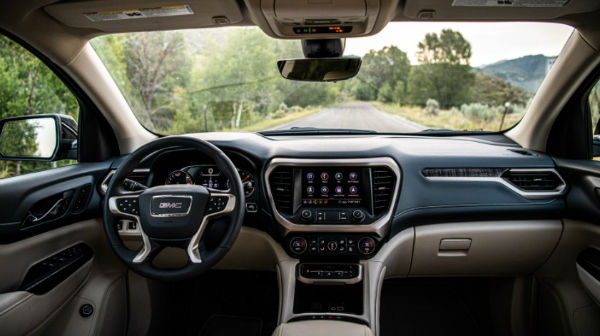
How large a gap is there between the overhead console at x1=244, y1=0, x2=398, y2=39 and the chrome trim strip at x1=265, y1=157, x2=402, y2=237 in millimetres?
778

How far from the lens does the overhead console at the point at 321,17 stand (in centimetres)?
211

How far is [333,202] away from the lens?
103 inches

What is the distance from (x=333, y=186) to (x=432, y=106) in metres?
1.10

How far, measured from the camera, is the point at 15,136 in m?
2.70

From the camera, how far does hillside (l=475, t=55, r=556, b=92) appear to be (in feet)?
9.41

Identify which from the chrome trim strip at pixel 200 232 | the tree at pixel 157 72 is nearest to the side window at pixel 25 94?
the tree at pixel 157 72

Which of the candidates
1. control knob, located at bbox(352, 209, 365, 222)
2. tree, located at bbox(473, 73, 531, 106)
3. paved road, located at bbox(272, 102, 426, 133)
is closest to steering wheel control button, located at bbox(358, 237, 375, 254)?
control knob, located at bbox(352, 209, 365, 222)

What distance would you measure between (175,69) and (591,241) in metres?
3.35

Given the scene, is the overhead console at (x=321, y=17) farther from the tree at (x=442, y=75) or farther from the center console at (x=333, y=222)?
the center console at (x=333, y=222)

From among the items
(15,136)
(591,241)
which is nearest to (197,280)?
(15,136)

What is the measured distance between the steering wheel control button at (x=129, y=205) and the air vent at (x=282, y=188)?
2.81 feet

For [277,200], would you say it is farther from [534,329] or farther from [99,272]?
[534,329]

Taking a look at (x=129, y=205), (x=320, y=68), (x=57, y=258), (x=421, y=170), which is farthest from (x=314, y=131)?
(x=57, y=258)

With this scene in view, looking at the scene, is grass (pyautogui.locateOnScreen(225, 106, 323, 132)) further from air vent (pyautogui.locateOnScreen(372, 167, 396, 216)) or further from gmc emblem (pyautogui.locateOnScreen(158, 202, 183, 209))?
gmc emblem (pyautogui.locateOnScreen(158, 202, 183, 209))
